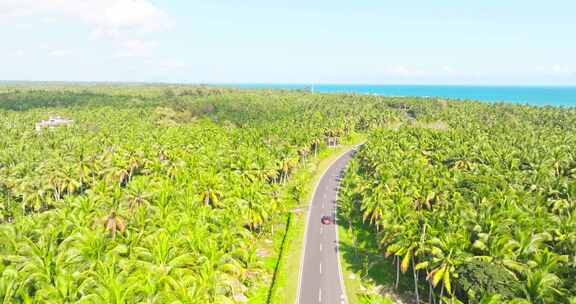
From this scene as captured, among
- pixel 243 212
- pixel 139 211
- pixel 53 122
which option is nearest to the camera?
pixel 139 211

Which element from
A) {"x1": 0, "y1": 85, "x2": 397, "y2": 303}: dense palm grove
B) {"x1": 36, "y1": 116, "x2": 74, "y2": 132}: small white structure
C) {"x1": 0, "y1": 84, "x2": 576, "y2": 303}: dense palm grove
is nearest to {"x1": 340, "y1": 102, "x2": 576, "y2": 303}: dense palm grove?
{"x1": 0, "y1": 84, "x2": 576, "y2": 303}: dense palm grove

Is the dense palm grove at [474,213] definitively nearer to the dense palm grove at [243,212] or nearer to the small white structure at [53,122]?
the dense palm grove at [243,212]

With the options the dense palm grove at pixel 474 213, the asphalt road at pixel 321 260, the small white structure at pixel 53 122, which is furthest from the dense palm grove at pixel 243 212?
the small white structure at pixel 53 122

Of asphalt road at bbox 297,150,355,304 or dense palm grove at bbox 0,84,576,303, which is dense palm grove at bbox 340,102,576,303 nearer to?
dense palm grove at bbox 0,84,576,303

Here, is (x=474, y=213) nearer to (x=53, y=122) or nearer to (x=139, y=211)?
(x=139, y=211)

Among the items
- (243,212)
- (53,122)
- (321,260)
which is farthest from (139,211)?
(53,122)

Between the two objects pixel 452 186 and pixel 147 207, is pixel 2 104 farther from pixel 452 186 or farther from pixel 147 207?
pixel 452 186
